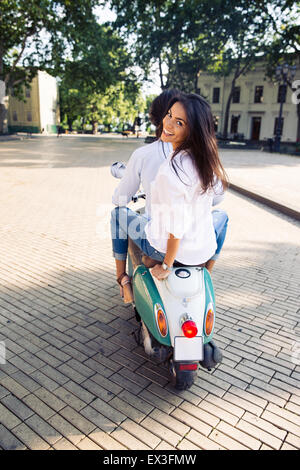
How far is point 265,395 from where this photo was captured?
2.45 m

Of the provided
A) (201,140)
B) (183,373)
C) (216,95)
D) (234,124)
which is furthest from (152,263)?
(216,95)

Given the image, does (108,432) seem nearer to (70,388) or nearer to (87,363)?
(70,388)

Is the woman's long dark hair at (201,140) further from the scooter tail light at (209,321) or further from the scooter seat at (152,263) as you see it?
the scooter tail light at (209,321)

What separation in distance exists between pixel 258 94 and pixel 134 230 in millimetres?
46974

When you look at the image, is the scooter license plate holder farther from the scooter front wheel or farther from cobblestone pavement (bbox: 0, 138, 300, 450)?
cobblestone pavement (bbox: 0, 138, 300, 450)

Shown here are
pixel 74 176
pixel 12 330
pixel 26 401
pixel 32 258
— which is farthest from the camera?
pixel 74 176

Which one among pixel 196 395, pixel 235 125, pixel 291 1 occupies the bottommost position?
pixel 196 395

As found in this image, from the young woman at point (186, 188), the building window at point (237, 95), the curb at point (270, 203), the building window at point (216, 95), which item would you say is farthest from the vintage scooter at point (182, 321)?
the building window at point (216, 95)

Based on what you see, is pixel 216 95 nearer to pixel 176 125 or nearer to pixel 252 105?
pixel 252 105

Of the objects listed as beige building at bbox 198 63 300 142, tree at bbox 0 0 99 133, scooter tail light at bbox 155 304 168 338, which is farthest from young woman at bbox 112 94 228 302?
beige building at bbox 198 63 300 142

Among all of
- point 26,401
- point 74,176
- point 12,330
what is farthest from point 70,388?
point 74,176

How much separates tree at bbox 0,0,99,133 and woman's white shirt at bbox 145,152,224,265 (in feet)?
89.5

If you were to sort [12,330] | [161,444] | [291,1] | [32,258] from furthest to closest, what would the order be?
[291,1], [32,258], [12,330], [161,444]

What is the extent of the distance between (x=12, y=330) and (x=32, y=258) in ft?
5.83
